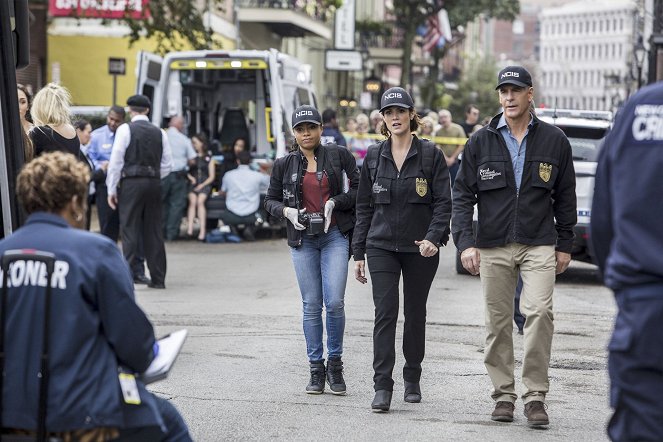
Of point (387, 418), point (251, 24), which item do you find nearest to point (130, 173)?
point (387, 418)

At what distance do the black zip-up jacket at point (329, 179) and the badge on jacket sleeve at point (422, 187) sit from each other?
2.02ft

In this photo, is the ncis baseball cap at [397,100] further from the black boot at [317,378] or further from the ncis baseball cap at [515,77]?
the black boot at [317,378]

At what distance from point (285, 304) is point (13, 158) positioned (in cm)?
702

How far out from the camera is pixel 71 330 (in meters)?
4.41

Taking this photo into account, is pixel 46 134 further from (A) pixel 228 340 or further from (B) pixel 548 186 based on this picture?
(B) pixel 548 186

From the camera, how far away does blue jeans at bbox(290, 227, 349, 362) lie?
890 centimetres

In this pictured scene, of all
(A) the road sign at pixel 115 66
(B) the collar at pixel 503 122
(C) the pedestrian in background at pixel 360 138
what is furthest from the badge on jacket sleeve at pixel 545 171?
(A) the road sign at pixel 115 66

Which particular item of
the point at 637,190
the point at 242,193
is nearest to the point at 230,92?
the point at 242,193

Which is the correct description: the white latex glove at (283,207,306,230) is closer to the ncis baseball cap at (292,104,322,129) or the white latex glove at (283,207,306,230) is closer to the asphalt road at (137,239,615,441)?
the ncis baseball cap at (292,104,322,129)

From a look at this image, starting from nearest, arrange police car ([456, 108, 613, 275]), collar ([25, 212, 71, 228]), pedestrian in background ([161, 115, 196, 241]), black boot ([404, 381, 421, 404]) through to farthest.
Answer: collar ([25, 212, 71, 228]), black boot ([404, 381, 421, 404]), police car ([456, 108, 613, 275]), pedestrian in background ([161, 115, 196, 241])

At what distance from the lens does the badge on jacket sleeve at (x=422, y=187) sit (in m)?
8.47

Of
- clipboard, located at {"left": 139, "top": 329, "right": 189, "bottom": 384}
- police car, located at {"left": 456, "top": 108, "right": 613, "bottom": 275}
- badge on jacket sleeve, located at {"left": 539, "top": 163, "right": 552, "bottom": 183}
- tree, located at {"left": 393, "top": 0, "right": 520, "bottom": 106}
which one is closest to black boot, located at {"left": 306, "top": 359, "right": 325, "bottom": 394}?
badge on jacket sleeve, located at {"left": 539, "top": 163, "right": 552, "bottom": 183}

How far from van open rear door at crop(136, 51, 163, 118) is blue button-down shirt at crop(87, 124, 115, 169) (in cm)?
395

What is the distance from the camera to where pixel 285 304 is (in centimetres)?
1391
